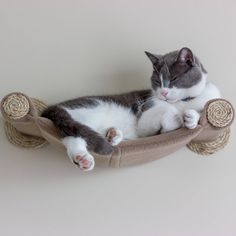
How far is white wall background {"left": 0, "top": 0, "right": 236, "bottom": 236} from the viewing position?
151cm

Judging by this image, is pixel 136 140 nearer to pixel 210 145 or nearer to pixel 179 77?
pixel 179 77

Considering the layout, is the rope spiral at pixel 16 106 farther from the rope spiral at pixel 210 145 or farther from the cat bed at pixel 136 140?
the rope spiral at pixel 210 145

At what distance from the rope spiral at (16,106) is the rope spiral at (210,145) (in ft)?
1.97

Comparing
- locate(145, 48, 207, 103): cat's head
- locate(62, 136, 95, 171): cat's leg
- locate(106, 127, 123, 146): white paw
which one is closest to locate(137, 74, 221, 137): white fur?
locate(145, 48, 207, 103): cat's head

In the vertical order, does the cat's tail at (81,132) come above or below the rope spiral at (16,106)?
below

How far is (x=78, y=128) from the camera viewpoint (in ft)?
3.98

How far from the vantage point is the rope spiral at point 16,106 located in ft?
4.07

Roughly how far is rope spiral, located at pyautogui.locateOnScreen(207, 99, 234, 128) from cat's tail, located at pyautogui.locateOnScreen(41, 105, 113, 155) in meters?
0.30

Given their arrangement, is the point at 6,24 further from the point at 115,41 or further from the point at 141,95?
the point at 141,95

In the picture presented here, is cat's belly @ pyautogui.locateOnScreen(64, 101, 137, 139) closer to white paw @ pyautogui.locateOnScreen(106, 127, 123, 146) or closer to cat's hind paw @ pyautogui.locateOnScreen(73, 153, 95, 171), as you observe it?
white paw @ pyautogui.locateOnScreen(106, 127, 123, 146)

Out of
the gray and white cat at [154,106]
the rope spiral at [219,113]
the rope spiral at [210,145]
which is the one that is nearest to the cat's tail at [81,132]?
the gray and white cat at [154,106]

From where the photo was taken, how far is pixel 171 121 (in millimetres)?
1331

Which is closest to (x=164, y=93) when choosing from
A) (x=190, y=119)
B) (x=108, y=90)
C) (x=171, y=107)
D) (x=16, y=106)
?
(x=171, y=107)

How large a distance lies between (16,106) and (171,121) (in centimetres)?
44
